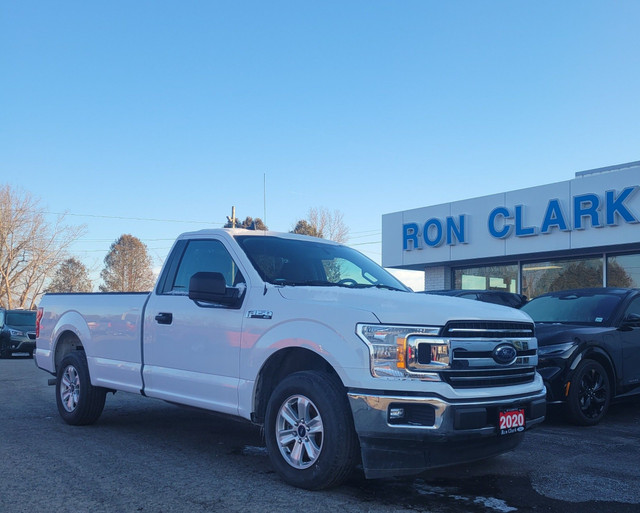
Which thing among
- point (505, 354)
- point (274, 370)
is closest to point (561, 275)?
point (505, 354)

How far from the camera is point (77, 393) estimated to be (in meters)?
7.43

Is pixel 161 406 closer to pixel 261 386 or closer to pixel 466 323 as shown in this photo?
pixel 261 386

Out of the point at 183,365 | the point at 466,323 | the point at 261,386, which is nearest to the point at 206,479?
the point at 261,386

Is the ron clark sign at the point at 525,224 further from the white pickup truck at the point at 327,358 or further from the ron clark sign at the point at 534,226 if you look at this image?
the white pickup truck at the point at 327,358

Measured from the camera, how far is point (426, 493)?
472 centimetres

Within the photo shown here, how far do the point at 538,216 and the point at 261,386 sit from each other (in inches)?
554

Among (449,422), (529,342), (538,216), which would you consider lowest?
(449,422)

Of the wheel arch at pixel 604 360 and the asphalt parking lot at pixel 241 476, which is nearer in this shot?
the asphalt parking lot at pixel 241 476

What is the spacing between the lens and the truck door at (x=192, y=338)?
5488 millimetres

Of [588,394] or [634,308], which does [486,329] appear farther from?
[634,308]

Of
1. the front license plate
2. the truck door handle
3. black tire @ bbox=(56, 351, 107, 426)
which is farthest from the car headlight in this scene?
black tire @ bbox=(56, 351, 107, 426)

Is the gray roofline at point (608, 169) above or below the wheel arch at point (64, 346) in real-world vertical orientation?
above

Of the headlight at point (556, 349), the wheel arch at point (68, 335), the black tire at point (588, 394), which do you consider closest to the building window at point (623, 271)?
the black tire at point (588, 394)

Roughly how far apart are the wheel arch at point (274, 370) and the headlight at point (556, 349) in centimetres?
338
